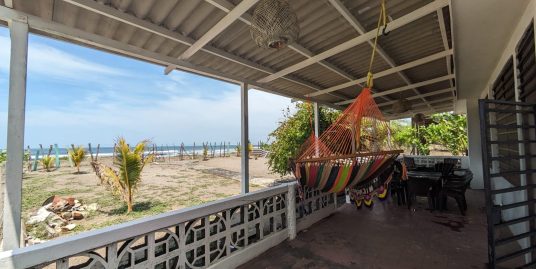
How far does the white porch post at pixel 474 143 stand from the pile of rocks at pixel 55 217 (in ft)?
28.1

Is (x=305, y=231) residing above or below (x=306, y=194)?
below

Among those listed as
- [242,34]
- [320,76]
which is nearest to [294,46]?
[242,34]

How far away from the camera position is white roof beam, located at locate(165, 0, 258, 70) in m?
1.89

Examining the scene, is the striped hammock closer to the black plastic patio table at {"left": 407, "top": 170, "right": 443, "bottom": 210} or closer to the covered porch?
the covered porch

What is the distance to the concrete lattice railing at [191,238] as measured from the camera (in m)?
1.24

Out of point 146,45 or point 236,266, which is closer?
point 236,266

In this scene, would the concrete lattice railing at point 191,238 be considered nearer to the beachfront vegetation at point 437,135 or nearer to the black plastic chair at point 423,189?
the black plastic chair at point 423,189

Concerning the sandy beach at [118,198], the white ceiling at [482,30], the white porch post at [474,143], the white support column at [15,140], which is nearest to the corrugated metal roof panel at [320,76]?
the white ceiling at [482,30]

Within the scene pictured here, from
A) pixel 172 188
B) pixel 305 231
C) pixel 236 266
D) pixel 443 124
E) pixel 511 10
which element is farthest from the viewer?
pixel 443 124

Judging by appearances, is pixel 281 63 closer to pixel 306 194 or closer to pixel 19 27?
pixel 306 194

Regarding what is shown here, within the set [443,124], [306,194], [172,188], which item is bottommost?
[172,188]

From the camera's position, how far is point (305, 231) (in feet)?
9.59

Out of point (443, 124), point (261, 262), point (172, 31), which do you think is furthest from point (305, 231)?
point (443, 124)

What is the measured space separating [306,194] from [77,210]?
527 centimetres
